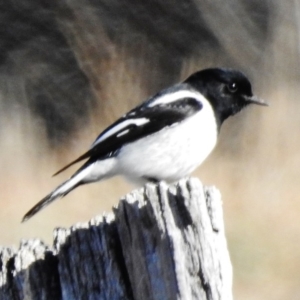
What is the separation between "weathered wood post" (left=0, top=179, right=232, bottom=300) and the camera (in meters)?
2.35

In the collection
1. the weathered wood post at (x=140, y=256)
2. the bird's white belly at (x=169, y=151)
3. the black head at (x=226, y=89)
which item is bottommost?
the weathered wood post at (x=140, y=256)

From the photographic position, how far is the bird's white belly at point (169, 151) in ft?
12.6

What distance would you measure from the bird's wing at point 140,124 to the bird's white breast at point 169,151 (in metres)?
0.02

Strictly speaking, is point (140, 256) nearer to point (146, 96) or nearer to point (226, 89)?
point (226, 89)

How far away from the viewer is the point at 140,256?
2381mm

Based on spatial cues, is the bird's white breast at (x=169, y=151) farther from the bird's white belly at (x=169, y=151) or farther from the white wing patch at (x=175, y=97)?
the white wing patch at (x=175, y=97)

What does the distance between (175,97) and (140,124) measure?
0.23m

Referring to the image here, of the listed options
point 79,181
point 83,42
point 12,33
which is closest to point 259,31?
point 83,42

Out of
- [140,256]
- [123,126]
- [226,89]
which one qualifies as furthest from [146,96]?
[140,256]

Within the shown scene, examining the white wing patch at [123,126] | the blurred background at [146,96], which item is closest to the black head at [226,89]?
the white wing patch at [123,126]

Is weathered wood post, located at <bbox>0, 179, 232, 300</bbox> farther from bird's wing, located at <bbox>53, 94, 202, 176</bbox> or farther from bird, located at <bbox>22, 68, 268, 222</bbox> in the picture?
bird's wing, located at <bbox>53, 94, 202, 176</bbox>

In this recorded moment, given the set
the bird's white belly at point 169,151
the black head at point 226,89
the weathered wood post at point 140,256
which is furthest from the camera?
the black head at point 226,89

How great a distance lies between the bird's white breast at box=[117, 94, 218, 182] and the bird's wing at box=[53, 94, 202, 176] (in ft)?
0.08

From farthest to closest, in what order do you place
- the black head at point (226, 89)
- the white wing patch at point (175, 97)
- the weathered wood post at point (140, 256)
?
the black head at point (226, 89) < the white wing patch at point (175, 97) < the weathered wood post at point (140, 256)
